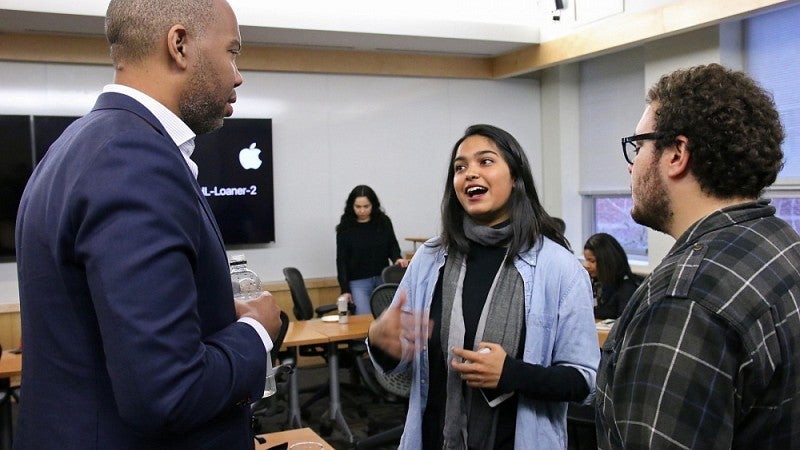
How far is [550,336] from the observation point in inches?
73.0

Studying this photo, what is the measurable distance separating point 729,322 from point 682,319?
0.06 metres

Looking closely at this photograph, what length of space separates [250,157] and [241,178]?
22 centimetres

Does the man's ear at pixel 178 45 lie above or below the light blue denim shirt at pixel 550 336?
above

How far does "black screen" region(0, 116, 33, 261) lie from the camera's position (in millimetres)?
5852

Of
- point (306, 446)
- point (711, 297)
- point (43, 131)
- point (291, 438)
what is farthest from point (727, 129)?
point (43, 131)

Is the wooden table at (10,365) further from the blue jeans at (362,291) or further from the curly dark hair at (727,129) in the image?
the curly dark hair at (727,129)

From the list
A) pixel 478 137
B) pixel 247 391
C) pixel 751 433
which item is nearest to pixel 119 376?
pixel 247 391

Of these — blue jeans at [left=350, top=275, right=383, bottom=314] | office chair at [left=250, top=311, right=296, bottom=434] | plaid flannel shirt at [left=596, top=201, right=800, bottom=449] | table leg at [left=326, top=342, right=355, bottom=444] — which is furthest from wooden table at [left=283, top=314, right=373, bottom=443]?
plaid flannel shirt at [left=596, top=201, right=800, bottom=449]

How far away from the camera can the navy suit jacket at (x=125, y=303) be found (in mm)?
949

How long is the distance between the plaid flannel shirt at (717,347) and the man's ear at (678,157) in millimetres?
99

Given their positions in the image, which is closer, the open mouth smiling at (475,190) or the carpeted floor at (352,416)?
the open mouth smiling at (475,190)

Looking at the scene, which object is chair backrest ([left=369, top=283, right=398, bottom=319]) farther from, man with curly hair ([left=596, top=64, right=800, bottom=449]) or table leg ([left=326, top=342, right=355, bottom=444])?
man with curly hair ([left=596, top=64, right=800, bottom=449])

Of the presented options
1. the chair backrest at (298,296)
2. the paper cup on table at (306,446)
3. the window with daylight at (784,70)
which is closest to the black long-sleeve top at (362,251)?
the chair backrest at (298,296)

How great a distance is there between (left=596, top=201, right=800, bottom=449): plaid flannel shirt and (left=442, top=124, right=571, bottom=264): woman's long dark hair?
82 cm
